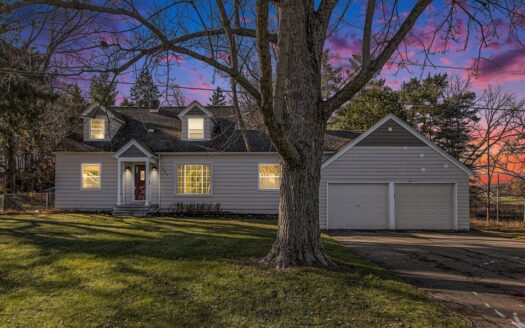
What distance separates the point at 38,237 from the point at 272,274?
745 cm

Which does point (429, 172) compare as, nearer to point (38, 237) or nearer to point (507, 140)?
point (507, 140)

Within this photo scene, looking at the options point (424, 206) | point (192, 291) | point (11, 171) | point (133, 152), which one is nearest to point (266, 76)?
point (192, 291)

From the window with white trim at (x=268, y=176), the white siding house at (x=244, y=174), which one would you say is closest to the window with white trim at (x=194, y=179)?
the white siding house at (x=244, y=174)

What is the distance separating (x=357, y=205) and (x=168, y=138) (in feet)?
34.4

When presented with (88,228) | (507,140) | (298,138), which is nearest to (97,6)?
(298,138)

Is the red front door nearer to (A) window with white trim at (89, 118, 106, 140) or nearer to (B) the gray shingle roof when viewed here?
(B) the gray shingle roof

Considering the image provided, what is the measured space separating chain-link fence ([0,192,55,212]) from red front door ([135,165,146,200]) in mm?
4719

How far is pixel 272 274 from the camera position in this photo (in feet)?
16.9

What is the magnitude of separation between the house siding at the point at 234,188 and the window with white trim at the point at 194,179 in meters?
0.23

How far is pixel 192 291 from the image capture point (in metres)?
4.79

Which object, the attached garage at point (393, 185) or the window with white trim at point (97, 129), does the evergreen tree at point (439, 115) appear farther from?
the window with white trim at point (97, 129)

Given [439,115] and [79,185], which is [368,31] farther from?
[439,115]

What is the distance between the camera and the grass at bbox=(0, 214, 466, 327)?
3928mm

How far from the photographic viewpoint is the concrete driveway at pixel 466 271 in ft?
14.4
